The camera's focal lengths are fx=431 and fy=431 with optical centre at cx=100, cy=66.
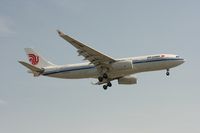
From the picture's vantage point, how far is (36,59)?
6119cm

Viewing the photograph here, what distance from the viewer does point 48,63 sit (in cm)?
5950

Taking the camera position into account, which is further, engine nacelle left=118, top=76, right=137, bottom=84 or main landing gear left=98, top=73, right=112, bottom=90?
engine nacelle left=118, top=76, right=137, bottom=84

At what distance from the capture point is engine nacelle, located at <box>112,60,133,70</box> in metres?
52.7

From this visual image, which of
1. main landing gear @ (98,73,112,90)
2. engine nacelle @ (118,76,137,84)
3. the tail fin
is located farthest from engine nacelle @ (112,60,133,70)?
the tail fin

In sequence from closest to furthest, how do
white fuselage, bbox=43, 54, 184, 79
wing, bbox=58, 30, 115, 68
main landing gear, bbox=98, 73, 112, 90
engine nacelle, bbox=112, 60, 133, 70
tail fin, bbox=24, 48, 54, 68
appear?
wing, bbox=58, 30, 115, 68 → engine nacelle, bbox=112, 60, 133, 70 → white fuselage, bbox=43, 54, 184, 79 → main landing gear, bbox=98, 73, 112, 90 → tail fin, bbox=24, 48, 54, 68

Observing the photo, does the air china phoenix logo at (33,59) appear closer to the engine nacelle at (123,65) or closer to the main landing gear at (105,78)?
the main landing gear at (105,78)

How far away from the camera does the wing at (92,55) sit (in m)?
50.0

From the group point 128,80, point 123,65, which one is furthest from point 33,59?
point 123,65

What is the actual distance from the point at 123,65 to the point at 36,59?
47.6ft

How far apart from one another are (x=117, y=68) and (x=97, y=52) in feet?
10.6

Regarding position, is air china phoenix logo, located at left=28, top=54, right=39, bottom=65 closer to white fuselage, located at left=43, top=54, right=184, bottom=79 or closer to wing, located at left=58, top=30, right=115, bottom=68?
white fuselage, located at left=43, top=54, right=184, bottom=79

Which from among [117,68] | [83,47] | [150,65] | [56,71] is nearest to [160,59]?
[150,65]

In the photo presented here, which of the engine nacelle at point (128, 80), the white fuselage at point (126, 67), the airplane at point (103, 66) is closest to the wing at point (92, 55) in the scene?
the airplane at point (103, 66)

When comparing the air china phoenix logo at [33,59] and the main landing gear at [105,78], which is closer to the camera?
the main landing gear at [105,78]
